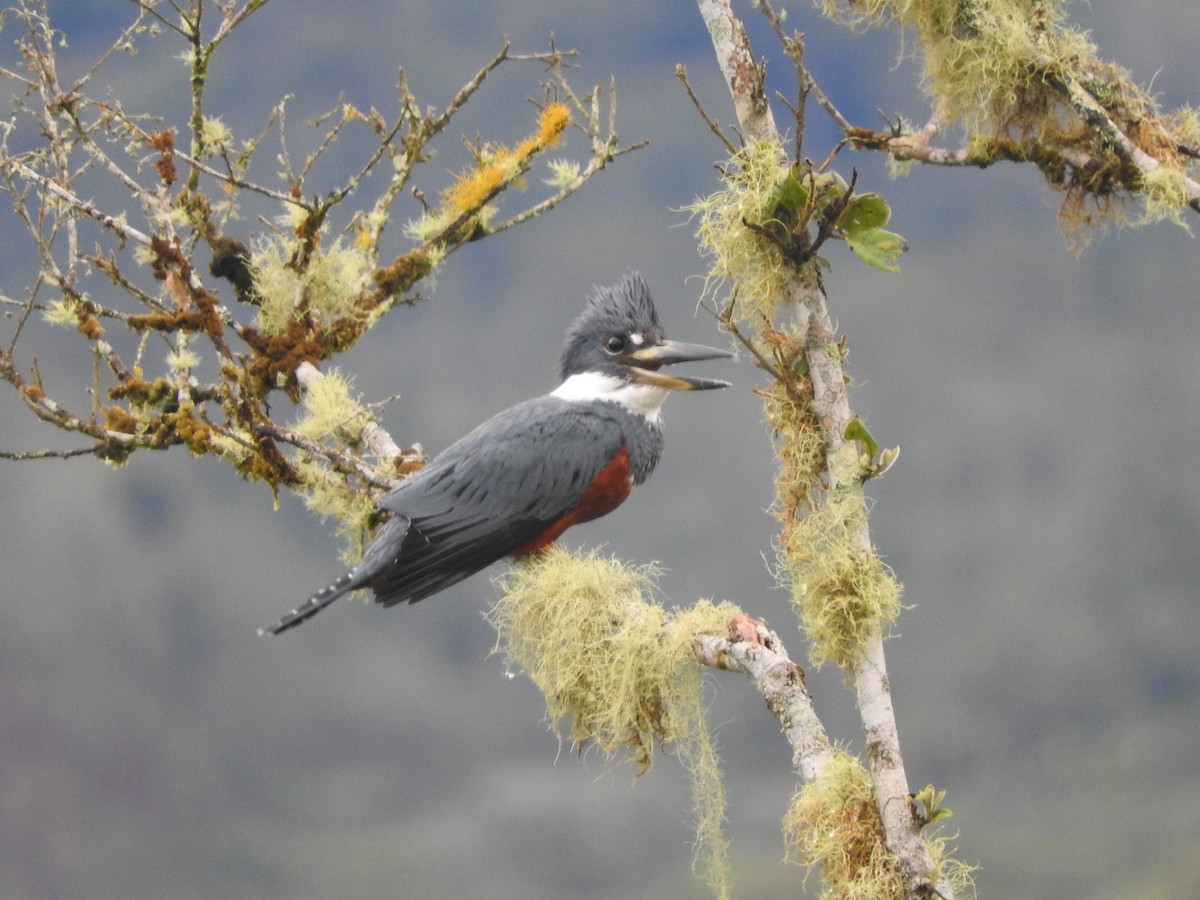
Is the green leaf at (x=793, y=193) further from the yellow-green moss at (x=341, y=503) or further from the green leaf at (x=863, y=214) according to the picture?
the yellow-green moss at (x=341, y=503)

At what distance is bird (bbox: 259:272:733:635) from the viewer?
12.9ft

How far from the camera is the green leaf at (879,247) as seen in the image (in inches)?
131

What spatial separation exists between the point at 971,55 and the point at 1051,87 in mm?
293

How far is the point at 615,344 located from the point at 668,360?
192mm

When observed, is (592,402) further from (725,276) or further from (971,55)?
(971,55)

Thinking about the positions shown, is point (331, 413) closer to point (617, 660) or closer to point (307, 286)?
point (307, 286)

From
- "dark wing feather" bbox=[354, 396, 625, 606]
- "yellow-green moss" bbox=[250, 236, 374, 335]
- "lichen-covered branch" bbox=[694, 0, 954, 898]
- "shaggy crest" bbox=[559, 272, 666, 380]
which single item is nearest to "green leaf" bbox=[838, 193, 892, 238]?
"lichen-covered branch" bbox=[694, 0, 954, 898]

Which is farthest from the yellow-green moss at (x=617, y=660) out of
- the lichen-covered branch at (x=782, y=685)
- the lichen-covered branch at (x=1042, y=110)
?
the lichen-covered branch at (x=1042, y=110)

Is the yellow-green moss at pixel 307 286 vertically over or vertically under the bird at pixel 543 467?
over

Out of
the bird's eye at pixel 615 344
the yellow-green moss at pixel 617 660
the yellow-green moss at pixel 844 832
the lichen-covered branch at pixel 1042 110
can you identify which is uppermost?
the lichen-covered branch at pixel 1042 110

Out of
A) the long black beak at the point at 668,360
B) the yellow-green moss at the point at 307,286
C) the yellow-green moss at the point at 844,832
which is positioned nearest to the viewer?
the yellow-green moss at the point at 844,832

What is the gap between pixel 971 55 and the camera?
460 cm

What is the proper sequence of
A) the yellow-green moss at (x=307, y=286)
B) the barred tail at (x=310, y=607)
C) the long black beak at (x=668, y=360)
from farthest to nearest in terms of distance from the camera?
the yellow-green moss at (x=307, y=286)
the long black beak at (x=668, y=360)
the barred tail at (x=310, y=607)

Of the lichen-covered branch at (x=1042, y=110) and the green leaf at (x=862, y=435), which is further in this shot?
the lichen-covered branch at (x=1042, y=110)
